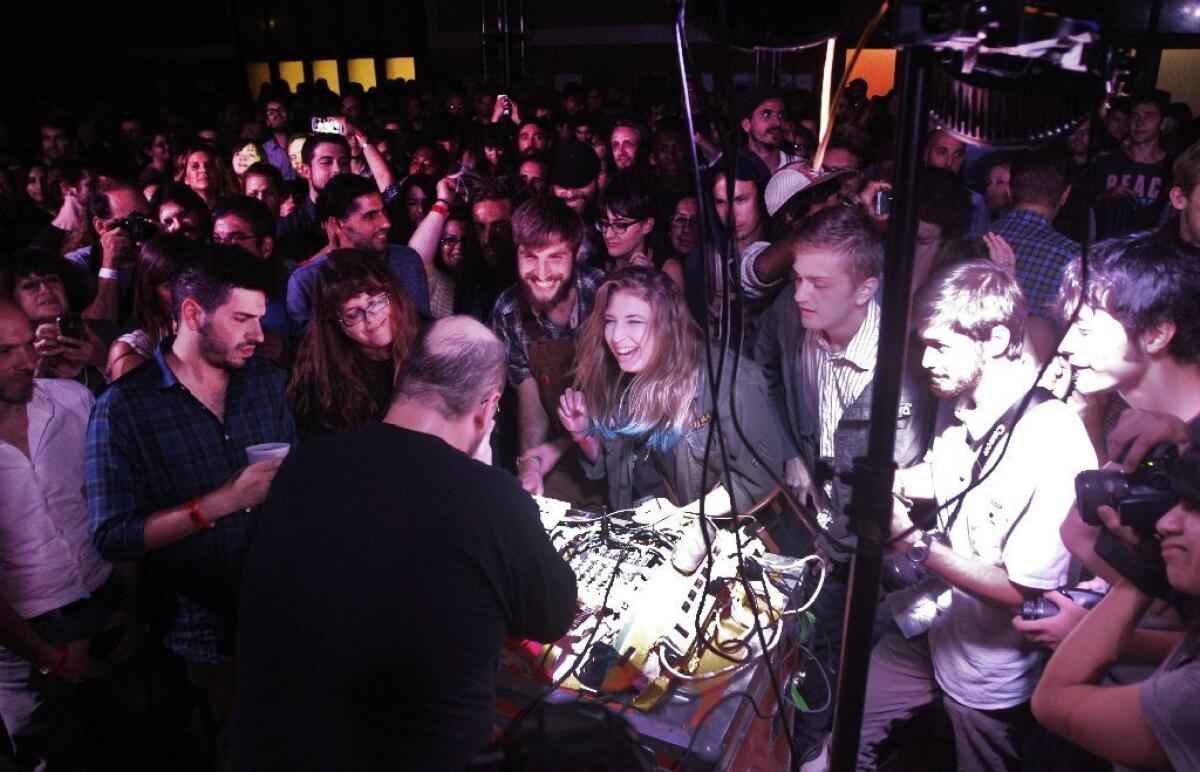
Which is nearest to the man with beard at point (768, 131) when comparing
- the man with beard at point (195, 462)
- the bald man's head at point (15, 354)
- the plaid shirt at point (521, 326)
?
the plaid shirt at point (521, 326)

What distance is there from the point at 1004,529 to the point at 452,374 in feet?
4.32

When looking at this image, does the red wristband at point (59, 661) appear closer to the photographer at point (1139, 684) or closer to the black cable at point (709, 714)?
the black cable at point (709, 714)

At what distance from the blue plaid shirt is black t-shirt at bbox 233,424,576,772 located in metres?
0.80

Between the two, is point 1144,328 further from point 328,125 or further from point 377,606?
point 328,125

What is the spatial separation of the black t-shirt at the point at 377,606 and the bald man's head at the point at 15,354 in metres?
1.11

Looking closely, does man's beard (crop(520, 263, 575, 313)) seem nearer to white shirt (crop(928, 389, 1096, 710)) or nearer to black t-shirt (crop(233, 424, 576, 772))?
white shirt (crop(928, 389, 1096, 710))

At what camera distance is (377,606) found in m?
1.31

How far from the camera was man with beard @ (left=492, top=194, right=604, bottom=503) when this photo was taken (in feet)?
9.84

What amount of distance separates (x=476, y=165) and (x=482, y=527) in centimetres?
483

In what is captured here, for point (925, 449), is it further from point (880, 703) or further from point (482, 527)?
point (482, 527)

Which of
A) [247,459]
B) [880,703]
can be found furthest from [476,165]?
[880,703]

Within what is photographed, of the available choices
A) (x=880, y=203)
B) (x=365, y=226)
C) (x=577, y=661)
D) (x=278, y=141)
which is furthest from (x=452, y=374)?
(x=278, y=141)

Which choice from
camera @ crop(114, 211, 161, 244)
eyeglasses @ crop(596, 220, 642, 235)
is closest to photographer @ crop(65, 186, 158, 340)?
camera @ crop(114, 211, 161, 244)

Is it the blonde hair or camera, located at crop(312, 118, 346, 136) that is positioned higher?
camera, located at crop(312, 118, 346, 136)
